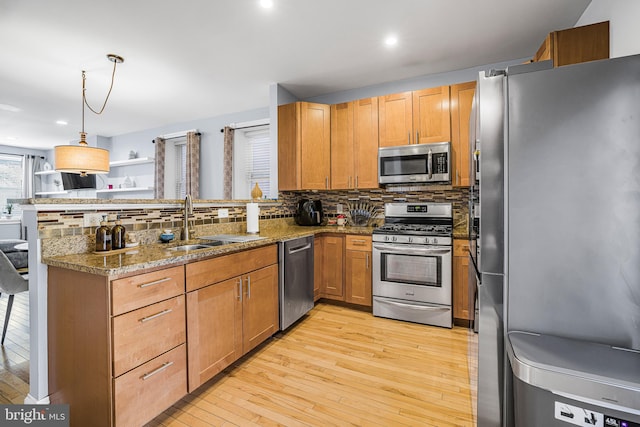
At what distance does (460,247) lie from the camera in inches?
108

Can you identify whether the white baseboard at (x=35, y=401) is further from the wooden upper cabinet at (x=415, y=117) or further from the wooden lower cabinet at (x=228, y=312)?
the wooden upper cabinet at (x=415, y=117)

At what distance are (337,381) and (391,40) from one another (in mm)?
2887

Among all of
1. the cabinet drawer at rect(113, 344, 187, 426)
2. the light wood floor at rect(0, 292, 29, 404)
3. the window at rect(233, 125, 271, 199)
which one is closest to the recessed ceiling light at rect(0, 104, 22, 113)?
the light wood floor at rect(0, 292, 29, 404)

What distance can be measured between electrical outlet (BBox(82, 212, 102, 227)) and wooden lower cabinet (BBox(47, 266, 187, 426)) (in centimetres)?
32

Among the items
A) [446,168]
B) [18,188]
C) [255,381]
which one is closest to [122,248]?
[255,381]

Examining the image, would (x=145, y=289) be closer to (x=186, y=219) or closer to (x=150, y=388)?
(x=150, y=388)

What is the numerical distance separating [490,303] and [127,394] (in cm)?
171

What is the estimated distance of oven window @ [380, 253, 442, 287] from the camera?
2.76 meters

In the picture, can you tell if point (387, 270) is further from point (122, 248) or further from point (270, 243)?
point (122, 248)

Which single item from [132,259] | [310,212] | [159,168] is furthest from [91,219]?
[159,168]

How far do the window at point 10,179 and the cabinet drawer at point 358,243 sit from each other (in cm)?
837

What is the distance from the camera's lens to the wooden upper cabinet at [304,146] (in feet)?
11.5

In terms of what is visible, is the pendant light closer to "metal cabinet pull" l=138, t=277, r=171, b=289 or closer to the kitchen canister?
the kitchen canister

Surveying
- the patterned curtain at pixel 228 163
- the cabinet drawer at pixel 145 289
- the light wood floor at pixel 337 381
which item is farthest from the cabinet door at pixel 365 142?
the cabinet drawer at pixel 145 289
